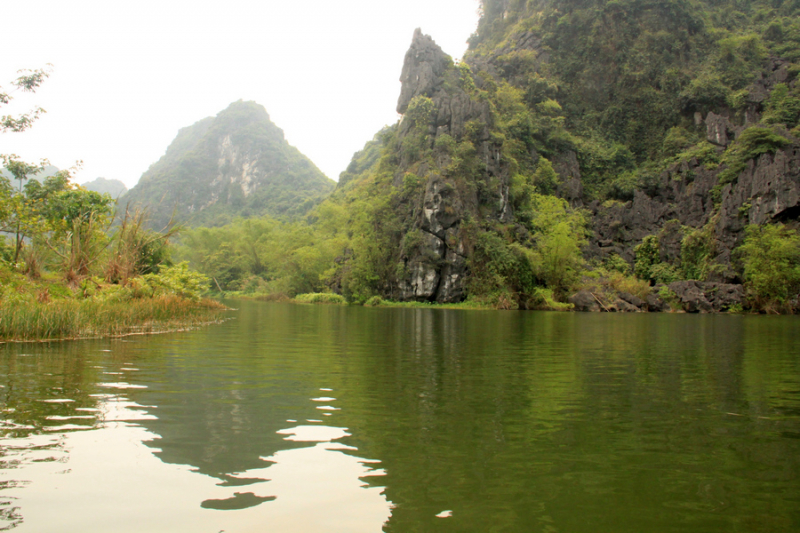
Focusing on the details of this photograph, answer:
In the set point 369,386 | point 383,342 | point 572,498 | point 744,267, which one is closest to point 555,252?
point 744,267

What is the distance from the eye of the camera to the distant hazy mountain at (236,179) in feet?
442

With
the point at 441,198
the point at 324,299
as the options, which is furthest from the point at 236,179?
the point at 441,198

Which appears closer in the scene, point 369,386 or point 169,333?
point 369,386

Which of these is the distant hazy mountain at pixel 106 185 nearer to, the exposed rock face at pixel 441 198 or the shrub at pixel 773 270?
the exposed rock face at pixel 441 198

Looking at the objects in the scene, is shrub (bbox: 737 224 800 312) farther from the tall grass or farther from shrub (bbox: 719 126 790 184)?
the tall grass

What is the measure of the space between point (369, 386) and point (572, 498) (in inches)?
176

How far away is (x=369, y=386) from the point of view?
7.79 m

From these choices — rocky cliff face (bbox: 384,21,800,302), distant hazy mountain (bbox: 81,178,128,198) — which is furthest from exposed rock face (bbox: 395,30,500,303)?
distant hazy mountain (bbox: 81,178,128,198)

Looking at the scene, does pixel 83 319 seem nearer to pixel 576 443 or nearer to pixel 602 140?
pixel 576 443

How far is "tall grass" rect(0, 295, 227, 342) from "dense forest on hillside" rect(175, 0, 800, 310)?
3323 cm

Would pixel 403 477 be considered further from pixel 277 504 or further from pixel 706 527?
pixel 706 527

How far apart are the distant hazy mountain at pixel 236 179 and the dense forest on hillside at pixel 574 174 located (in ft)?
185

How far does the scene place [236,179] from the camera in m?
155

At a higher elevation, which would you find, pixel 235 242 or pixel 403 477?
pixel 235 242
